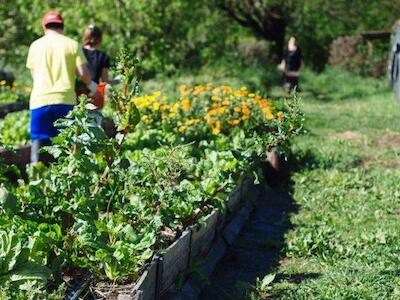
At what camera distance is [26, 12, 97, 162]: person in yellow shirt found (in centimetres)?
629

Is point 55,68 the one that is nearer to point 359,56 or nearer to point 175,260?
point 175,260

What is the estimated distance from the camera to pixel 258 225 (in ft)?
21.4

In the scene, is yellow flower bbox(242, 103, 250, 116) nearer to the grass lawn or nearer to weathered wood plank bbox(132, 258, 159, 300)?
the grass lawn

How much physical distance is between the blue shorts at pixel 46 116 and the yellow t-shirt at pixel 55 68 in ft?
0.13

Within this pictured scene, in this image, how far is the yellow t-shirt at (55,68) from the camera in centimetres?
629

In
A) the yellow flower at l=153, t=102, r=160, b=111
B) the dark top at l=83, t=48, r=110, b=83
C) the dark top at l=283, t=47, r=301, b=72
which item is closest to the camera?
the dark top at l=83, t=48, r=110, b=83

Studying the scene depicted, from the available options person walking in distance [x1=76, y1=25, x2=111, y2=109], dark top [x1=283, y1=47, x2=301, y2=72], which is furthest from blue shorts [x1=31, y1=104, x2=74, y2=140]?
dark top [x1=283, y1=47, x2=301, y2=72]

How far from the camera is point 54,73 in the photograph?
6.32 metres

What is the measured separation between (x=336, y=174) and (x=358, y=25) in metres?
20.5

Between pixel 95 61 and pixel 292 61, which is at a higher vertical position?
pixel 95 61

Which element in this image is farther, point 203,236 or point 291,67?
point 291,67

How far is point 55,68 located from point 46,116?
1.41 ft

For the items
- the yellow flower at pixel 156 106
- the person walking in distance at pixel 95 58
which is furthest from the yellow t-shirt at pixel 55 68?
the yellow flower at pixel 156 106

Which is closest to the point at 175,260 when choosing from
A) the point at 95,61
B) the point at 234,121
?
the point at 95,61
